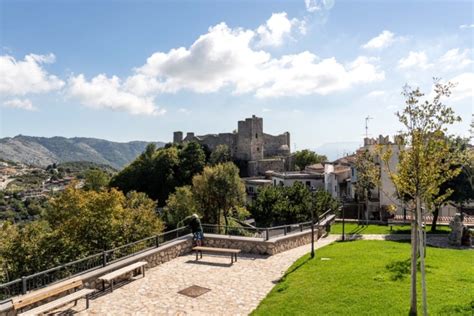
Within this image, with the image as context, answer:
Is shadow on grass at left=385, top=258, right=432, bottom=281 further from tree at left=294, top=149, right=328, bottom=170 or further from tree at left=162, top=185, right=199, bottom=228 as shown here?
tree at left=294, top=149, right=328, bottom=170

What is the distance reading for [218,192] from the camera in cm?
3025

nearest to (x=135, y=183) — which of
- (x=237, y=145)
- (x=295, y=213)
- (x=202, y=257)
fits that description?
(x=237, y=145)

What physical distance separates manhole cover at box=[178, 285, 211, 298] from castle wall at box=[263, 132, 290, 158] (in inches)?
2976

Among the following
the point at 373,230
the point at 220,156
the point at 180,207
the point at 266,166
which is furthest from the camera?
the point at 266,166

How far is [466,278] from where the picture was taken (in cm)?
939

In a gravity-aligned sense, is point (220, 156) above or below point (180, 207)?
above

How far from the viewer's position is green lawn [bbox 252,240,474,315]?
771cm

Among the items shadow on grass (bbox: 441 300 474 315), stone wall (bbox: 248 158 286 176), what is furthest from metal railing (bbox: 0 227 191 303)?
stone wall (bbox: 248 158 286 176)

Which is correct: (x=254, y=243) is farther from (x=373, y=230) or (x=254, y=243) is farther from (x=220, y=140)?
(x=220, y=140)

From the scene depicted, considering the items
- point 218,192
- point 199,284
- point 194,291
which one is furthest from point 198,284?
point 218,192

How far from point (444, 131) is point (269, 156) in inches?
3099

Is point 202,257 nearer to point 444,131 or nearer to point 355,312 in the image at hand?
point 355,312

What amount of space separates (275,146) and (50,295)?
79520 mm

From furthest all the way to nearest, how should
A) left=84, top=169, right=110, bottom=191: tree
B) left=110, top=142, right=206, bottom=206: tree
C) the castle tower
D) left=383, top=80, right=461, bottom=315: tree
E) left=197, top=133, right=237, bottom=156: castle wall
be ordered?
1. left=197, top=133, right=237, bottom=156: castle wall
2. the castle tower
3. left=110, top=142, right=206, bottom=206: tree
4. left=84, top=169, right=110, bottom=191: tree
5. left=383, top=80, right=461, bottom=315: tree
